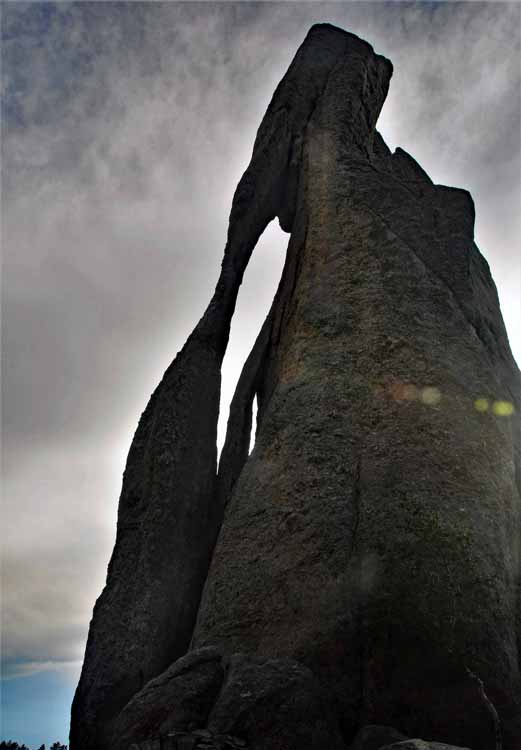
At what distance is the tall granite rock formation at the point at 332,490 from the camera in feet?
21.2

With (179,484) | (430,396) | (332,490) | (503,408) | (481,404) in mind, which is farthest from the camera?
(179,484)

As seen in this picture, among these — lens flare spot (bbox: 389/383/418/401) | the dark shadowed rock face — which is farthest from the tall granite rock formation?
the dark shadowed rock face

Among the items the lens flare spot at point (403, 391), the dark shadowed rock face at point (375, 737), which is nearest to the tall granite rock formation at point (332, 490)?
the lens flare spot at point (403, 391)

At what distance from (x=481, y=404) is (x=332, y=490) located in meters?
1.95

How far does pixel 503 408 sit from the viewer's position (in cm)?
852

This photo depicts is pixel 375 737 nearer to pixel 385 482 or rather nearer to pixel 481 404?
pixel 385 482

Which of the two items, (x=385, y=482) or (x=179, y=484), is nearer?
(x=385, y=482)

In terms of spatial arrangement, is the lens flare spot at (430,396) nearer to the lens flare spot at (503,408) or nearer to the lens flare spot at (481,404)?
the lens flare spot at (481,404)

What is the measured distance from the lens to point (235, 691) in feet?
20.4

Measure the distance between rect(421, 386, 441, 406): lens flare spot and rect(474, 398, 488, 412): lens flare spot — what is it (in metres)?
0.46

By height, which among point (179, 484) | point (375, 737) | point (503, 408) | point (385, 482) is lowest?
point (375, 737)

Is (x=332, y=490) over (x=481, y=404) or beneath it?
beneath

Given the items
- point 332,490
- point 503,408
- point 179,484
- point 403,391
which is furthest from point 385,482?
point 179,484

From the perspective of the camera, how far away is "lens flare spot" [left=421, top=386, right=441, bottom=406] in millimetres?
7879
